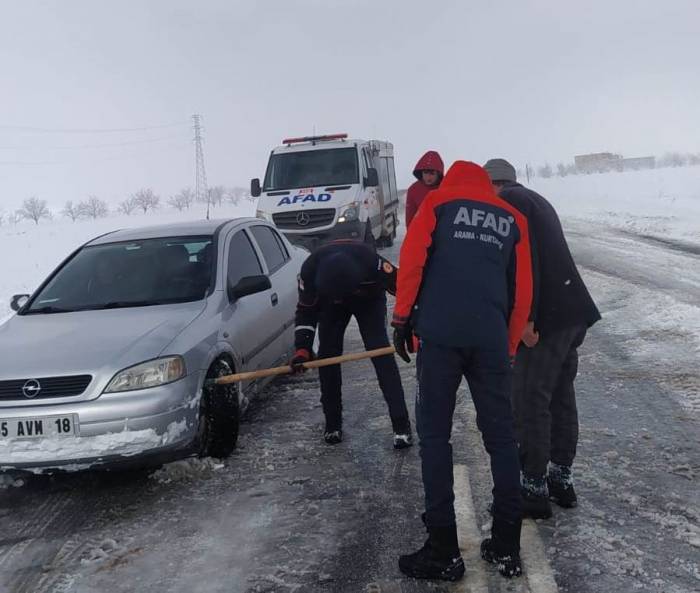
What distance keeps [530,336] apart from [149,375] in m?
2.16

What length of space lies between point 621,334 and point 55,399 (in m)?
5.46

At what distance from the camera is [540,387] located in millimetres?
3174

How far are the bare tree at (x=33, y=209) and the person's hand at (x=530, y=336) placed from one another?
210 ft

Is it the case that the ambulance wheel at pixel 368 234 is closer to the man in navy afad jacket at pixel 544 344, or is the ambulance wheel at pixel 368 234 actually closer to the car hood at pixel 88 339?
the car hood at pixel 88 339

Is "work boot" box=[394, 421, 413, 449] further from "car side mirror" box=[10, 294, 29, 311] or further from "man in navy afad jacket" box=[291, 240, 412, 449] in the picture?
"car side mirror" box=[10, 294, 29, 311]

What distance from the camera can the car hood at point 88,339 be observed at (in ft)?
12.0

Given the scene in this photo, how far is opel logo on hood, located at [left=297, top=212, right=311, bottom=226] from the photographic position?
12.4m

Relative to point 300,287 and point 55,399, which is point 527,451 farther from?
point 55,399

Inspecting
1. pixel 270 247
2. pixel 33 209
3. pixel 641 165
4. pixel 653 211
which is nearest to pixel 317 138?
pixel 270 247

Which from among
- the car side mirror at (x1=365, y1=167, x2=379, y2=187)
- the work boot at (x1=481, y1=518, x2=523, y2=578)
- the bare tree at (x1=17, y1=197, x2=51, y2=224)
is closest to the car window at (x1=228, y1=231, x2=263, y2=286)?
the work boot at (x1=481, y1=518, x2=523, y2=578)

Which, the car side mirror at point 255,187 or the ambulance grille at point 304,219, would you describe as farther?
the car side mirror at point 255,187

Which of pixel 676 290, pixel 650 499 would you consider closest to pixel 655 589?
pixel 650 499

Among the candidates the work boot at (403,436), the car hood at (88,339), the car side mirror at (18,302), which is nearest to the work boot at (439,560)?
the work boot at (403,436)

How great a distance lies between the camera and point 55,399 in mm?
3543
